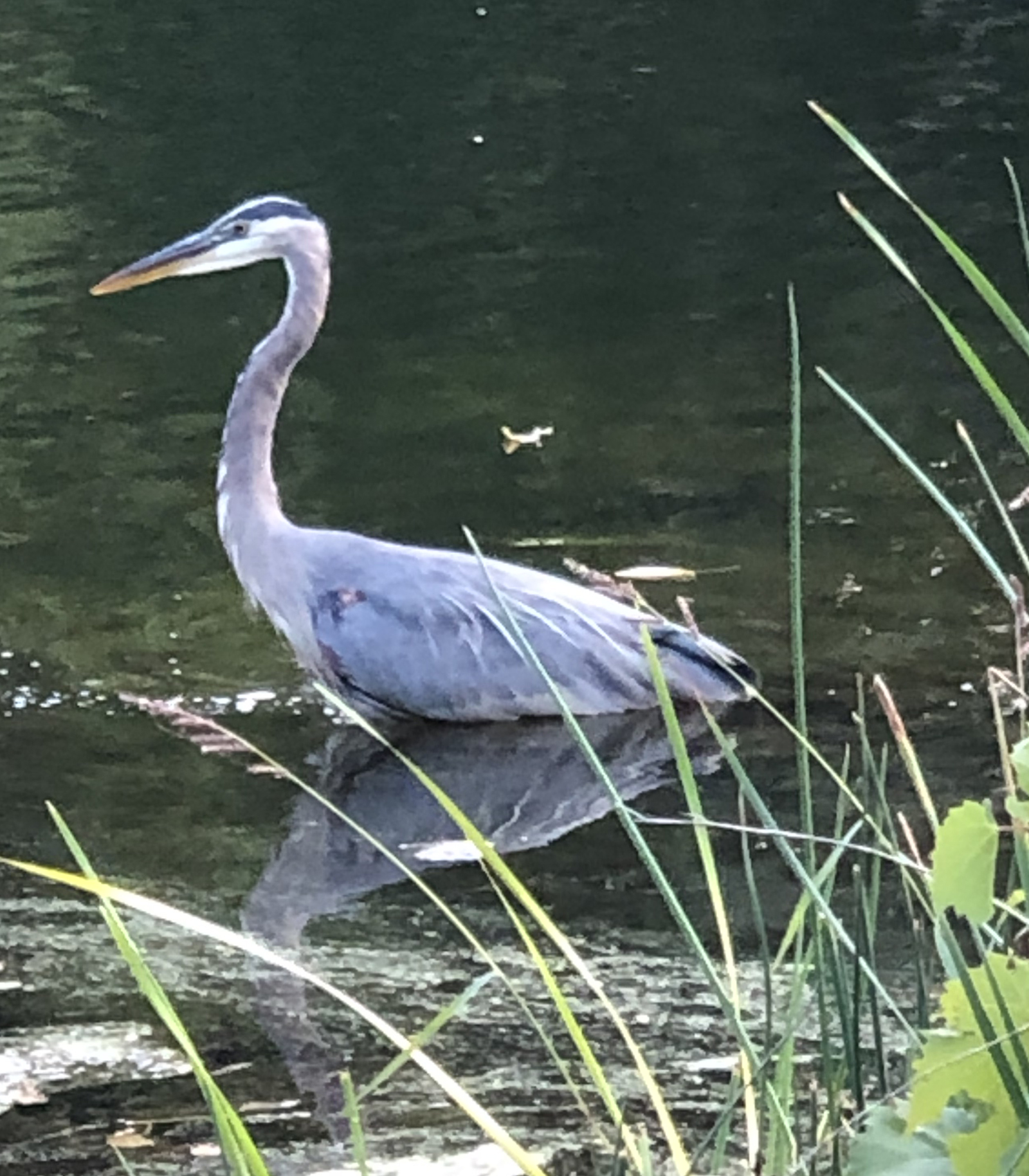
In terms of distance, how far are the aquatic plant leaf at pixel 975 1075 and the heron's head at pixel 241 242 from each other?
176 inches

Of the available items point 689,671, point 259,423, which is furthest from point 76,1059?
point 259,423

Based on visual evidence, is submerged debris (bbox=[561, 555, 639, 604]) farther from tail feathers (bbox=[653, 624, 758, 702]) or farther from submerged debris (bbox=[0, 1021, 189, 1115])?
tail feathers (bbox=[653, 624, 758, 702])

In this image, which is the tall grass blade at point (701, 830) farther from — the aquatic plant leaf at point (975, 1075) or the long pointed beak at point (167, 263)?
the long pointed beak at point (167, 263)

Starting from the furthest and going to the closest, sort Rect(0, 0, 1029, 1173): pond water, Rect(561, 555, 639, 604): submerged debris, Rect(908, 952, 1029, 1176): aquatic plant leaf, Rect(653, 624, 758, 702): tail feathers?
Rect(653, 624, 758, 702): tail feathers → Rect(0, 0, 1029, 1173): pond water → Rect(561, 555, 639, 604): submerged debris → Rect(908, 952, 1029, 1176): aquatic plant leaf

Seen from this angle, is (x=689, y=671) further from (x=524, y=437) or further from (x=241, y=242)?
(x=524, y=437)

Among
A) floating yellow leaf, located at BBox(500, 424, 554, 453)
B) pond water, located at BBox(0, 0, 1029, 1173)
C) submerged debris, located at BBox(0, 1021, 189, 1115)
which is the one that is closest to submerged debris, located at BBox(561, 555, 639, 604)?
pond water, located at BBox(0, 0, 1029, 1173)

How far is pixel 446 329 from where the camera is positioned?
359 inches

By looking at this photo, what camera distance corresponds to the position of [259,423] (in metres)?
5.79

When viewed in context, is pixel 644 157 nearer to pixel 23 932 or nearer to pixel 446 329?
pixel 446 329

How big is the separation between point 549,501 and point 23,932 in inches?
111

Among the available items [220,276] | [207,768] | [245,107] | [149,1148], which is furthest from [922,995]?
[245,107]

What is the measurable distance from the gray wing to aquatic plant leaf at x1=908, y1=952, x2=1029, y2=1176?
144 inches

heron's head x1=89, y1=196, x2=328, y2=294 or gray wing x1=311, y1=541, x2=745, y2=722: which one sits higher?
heron's head x1=89, y1=196, x2=328, y2=294

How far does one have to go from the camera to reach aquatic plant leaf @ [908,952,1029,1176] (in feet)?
5.55
